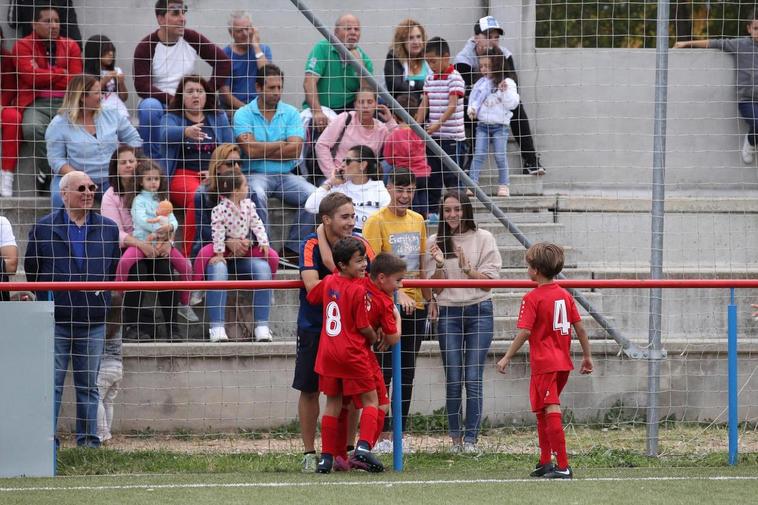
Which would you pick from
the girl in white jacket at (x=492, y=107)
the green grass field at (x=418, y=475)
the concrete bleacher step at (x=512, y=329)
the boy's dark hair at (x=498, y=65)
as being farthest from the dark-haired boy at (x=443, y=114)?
the green grass field at (x=418, y=475)

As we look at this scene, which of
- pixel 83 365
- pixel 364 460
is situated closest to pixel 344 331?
pixel 364 460

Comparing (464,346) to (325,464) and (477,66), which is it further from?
(477,66)

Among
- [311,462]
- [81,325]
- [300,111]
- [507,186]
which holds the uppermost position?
[300,111]

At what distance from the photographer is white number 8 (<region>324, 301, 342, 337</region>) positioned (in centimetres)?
684

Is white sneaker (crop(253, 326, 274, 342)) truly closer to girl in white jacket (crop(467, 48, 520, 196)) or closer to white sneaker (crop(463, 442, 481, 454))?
white sneaker (crop(463, 442, 481, 454))

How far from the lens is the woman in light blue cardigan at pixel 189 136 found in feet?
32.4

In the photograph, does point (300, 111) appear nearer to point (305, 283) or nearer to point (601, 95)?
point (601, 95)

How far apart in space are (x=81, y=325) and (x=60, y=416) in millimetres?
703

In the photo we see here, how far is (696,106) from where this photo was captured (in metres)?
10.6

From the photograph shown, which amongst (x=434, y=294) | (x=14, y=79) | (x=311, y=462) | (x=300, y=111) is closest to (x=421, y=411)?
(x=434, y=294)

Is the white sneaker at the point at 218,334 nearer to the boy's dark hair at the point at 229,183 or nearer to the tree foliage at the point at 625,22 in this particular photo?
the boy's dark hair at the point at 229,183

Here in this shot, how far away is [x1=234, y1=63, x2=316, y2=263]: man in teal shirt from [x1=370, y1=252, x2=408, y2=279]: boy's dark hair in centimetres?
303

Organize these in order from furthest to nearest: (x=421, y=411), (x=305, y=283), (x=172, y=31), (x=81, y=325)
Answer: (x=172, y=31) < (x=421, y=411) < (x=81, y=325) < (x=305, y=283)

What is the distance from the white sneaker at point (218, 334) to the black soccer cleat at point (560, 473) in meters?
3.07
